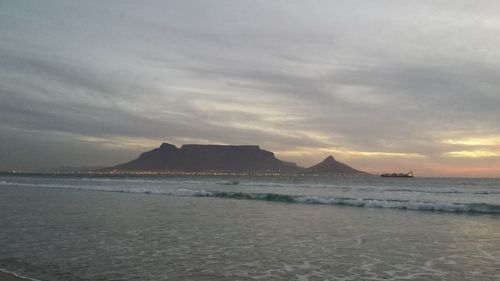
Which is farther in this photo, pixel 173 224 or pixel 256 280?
pixel 173 224

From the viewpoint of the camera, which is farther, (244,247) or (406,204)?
(406,204)

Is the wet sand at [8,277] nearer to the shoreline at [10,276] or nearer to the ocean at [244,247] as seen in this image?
the shoreline at [10,276]

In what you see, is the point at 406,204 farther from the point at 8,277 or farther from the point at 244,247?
the point at 8,277

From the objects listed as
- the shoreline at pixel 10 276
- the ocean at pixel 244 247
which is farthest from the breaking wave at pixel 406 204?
the shoreline at pixel 10 276

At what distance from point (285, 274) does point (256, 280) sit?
0.81 m

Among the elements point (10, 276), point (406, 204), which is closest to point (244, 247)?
point (10, 276)

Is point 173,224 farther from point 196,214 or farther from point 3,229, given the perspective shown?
point 3,229

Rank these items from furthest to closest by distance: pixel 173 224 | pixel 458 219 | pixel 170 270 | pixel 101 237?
pixel 458 219
pixel 173 224
pixel 101 237
pixel 170 270

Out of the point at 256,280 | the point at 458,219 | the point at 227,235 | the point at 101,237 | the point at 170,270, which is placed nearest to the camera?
the point at 256,280

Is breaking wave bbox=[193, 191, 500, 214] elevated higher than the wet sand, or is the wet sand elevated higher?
breaking wave bbox=[193, 191, 500, 214]

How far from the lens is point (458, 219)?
19875 millimetres

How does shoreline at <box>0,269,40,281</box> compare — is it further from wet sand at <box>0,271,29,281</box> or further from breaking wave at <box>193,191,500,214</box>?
breaking wave at <box>193,191,500,214</box>

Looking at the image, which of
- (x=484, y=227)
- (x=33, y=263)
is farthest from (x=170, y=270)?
(x=484, y=227)

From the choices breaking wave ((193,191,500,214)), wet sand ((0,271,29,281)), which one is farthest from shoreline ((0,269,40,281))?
breaking wave ((193,191,500,214))
